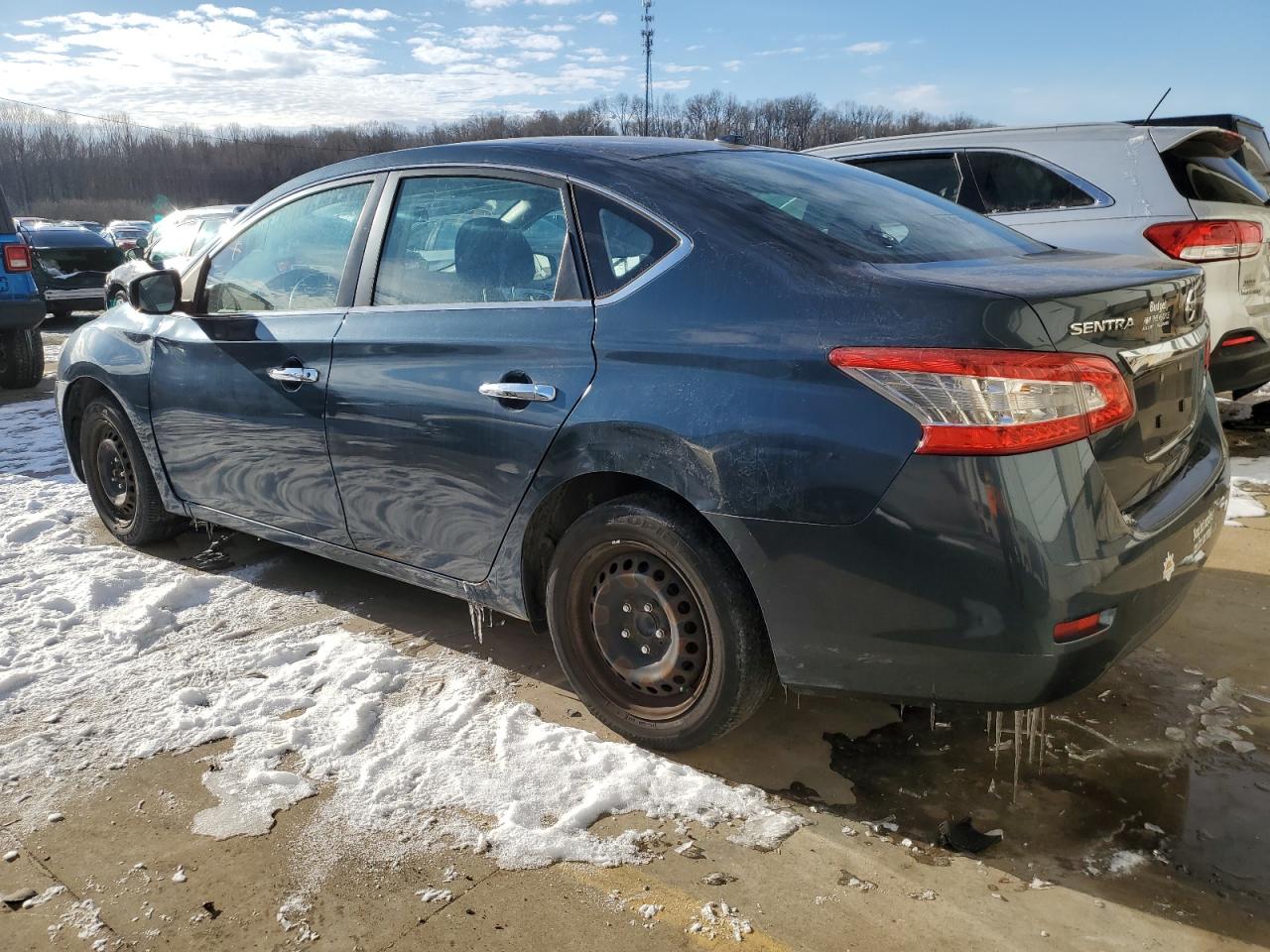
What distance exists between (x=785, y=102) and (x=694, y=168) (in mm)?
97585

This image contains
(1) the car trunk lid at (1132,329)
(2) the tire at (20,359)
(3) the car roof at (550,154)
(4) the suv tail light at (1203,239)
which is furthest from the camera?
(2) the tire at (20,359)

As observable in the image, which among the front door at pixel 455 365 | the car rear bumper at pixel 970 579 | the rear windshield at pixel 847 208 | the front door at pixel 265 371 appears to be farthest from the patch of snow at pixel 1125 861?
the front door at pixel 265 371

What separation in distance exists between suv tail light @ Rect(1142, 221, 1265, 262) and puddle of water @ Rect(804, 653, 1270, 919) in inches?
110

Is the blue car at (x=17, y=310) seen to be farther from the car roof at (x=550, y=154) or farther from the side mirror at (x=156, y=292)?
the car roof at (x=550, y=154)

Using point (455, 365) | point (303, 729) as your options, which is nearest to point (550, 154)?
point (455, 365)

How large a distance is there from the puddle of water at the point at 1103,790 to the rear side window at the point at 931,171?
3.79m

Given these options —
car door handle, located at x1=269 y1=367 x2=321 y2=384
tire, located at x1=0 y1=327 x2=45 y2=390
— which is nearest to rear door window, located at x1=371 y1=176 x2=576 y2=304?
car door handle, located at x1=269 y1=367 x2=321 y2=384

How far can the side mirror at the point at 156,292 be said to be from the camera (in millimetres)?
3869

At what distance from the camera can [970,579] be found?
2.08 m

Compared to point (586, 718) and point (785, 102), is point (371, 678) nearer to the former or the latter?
point (586, 718)

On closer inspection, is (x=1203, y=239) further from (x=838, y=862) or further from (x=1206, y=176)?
(x=838, y=862)

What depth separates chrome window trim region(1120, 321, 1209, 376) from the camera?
7.35 ft

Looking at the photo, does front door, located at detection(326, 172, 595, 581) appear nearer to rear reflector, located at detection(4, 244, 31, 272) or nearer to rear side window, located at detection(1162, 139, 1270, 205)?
rear side window, located at detection(1162, 139, 1270, 205)

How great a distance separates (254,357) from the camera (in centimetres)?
356
